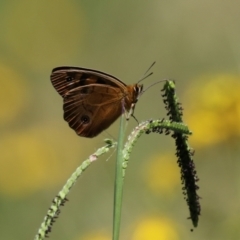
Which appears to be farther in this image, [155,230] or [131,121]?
[131,121]

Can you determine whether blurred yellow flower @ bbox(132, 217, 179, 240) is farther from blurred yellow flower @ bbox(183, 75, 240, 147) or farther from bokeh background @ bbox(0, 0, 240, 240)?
blurred yellow flower @ bbox(183, 75, 240, 147)

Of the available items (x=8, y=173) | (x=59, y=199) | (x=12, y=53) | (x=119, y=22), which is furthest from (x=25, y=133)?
(x=59, y=199)

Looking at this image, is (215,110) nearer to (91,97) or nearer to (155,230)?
(155,230)

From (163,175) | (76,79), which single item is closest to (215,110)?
(163,175)

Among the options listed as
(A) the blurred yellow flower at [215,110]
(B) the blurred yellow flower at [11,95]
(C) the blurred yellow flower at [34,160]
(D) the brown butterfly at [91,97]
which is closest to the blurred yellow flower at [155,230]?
(A) the blurred yellow flower at [215,110]

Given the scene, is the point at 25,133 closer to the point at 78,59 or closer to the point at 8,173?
the point at 8,173

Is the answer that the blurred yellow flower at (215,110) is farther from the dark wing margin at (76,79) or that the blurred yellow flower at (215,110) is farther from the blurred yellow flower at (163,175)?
the dark wing margin at (76,79)

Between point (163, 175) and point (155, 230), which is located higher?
point (163, 175)
